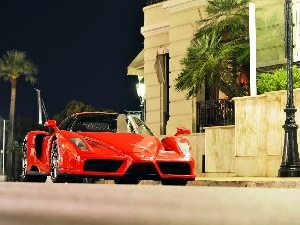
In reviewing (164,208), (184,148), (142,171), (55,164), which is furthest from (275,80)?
(164,208)

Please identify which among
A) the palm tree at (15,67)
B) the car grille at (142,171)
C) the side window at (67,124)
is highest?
the palm tree at (15,67)

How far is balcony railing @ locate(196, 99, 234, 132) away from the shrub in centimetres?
201

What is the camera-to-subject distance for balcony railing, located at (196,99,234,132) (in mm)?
22266

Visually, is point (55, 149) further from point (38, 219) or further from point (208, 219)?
point (208, 219)

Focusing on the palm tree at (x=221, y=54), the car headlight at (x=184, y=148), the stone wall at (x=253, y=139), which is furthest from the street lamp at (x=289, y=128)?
the car headlight at (x=184, y=148)

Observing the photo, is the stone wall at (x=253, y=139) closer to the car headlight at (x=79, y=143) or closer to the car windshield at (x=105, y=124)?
the car windshield at (x=105, y=124)

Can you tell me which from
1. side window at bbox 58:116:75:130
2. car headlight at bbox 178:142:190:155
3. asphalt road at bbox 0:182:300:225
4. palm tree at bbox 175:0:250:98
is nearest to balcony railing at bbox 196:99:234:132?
palm tree at bbox 175:0:250:98

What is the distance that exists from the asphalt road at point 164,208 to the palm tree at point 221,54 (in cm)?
1897

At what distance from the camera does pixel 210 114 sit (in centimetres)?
2372

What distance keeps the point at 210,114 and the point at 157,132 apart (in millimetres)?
3925

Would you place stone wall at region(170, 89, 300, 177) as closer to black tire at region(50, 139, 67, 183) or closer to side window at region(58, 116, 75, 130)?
side window at region(58, 116, 75, 130)

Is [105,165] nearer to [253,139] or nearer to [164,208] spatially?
[164,208]

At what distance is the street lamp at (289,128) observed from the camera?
1645cm

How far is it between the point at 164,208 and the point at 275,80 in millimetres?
17999
